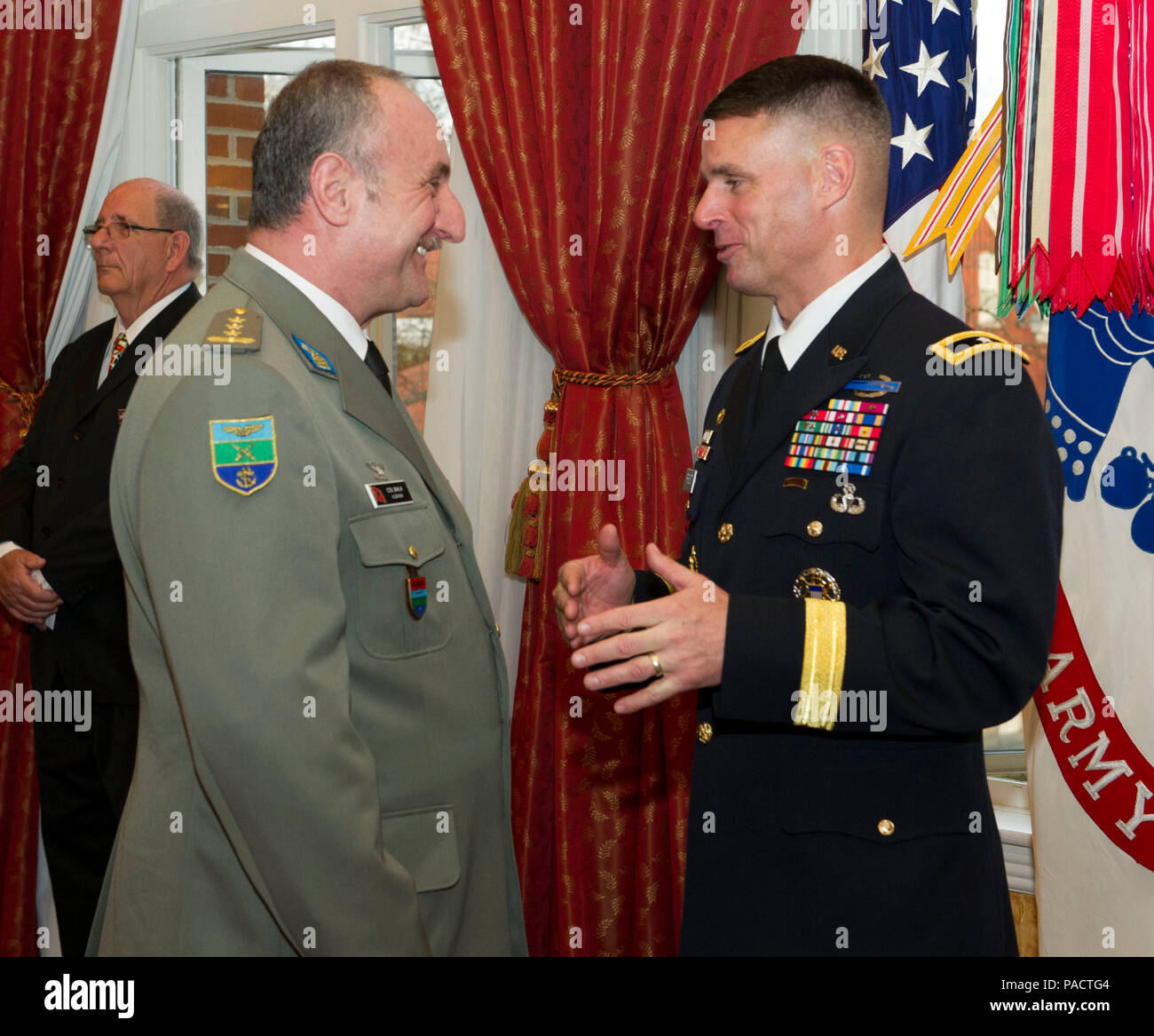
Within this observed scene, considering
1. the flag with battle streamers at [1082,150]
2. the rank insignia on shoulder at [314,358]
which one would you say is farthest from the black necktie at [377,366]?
the flag with battle streamers at [1082,150]

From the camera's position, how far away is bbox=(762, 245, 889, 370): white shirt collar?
64.0 inches

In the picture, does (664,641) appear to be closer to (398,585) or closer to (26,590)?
(398,585)

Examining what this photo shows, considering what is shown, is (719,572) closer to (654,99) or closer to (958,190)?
(958,190)

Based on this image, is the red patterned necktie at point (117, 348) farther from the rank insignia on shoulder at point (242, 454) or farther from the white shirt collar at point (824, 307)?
the white shirt collar at point (824, 307)

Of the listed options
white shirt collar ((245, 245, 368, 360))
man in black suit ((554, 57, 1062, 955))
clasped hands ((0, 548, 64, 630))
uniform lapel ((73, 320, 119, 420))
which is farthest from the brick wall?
man in black suit ((554, 57, 1062, 955))

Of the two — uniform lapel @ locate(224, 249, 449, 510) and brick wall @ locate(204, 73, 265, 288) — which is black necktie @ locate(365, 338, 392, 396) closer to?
uniform lapel @ locate(224, 249, 449, 510)

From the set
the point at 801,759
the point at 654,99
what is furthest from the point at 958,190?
the point at 801,759

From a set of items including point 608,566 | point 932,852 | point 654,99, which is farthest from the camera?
point 654,99

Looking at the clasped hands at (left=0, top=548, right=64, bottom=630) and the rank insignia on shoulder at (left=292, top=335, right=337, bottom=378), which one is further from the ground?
the rank insignia on shoulder at (left=292, top=335, right=337, bottom=378)

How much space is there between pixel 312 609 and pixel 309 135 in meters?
0.68

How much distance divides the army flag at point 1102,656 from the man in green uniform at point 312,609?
3.26 feet

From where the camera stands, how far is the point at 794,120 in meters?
1.66

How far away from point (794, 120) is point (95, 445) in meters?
1.95

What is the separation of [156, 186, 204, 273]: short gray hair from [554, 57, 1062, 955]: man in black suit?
1904 millimetres
